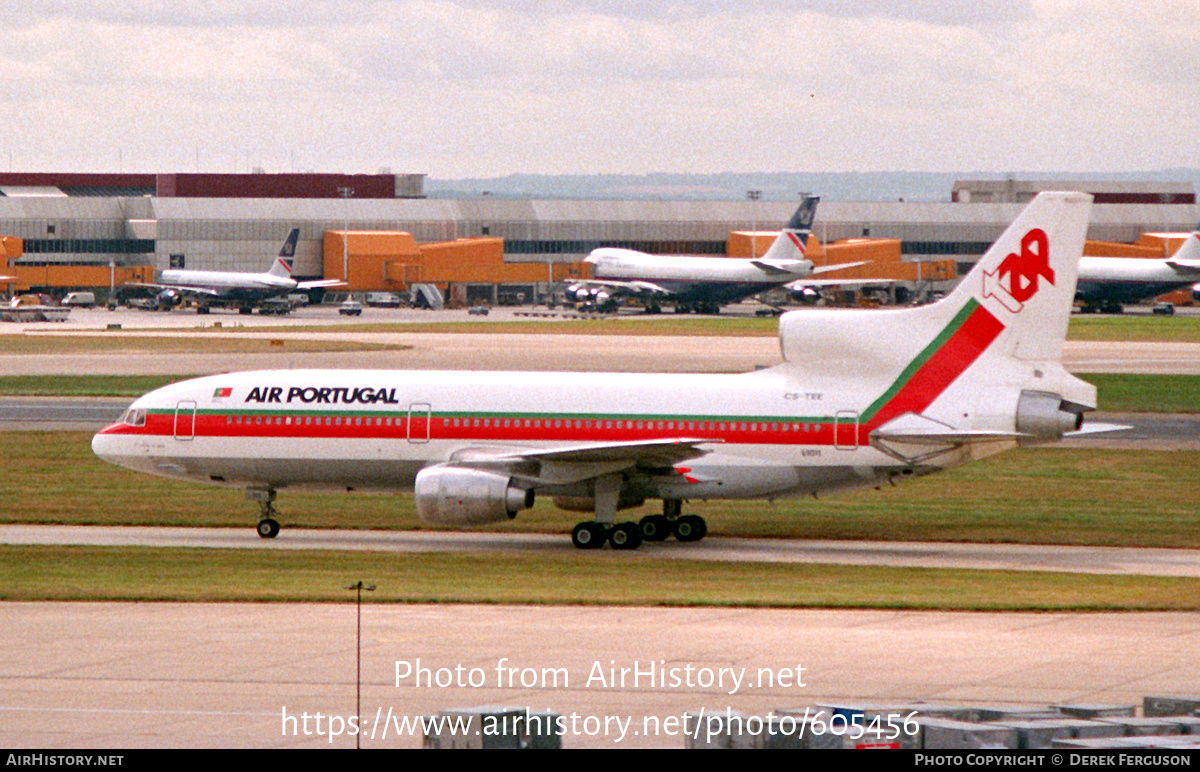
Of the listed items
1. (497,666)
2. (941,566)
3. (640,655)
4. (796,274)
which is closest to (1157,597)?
(941,566)

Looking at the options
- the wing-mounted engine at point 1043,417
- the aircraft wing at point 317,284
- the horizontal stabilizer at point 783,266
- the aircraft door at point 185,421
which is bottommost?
the aircraft door at point 185,421

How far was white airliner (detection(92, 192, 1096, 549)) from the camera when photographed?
39188 mm

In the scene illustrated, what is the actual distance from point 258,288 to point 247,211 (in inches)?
1205

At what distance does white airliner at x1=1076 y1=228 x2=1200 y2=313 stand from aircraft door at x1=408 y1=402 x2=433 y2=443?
13179 centimetres

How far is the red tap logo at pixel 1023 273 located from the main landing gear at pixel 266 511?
1734cm

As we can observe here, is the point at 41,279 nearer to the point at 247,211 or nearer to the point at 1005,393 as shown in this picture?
the point at 247,211

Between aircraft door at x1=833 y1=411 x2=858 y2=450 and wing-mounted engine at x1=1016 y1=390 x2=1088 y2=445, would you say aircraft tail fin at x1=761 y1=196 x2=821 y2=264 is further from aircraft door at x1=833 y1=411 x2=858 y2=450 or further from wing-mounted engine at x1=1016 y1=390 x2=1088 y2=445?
wing-mounted engine at x1=1016 y1=390 x2=1088 y2=445

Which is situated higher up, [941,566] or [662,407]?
[662,407]

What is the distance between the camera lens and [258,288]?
159000 millimetres

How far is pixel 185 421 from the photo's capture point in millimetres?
41688

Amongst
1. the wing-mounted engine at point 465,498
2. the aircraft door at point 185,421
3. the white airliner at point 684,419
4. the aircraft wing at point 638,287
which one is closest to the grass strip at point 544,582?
the wing-mounted engine at point 465,498

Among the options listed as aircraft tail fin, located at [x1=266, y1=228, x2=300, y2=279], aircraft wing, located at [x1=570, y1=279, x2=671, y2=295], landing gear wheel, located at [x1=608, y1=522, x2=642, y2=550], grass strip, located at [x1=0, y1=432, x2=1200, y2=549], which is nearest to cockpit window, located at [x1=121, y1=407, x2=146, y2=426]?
grass strip, located at [x1=0, y1=432, x2=1200, y2=549]

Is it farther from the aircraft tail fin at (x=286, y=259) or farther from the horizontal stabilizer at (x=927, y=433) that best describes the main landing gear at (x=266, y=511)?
the aircraft tail fin at (x=286, y=259)

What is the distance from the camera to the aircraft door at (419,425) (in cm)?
4081
